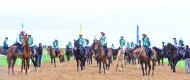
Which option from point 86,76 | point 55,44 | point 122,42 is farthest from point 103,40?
point 55,44

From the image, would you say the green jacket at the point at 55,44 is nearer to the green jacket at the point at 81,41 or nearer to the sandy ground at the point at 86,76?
the green jacket at the point at 81,41

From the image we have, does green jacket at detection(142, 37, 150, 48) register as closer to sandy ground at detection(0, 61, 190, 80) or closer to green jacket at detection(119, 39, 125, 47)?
sandy ground at detection(0, 61, 190, 80)

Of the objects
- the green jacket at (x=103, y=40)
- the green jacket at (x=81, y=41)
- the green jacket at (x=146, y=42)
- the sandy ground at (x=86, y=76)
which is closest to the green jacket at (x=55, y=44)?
the green jacket at (x=81, y=41)

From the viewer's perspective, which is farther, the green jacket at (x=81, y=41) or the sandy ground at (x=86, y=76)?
the green jacket at (x=81, y=41)

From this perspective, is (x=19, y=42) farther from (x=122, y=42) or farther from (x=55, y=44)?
(x=55, y=44)

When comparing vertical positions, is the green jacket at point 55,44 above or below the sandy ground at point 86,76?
above

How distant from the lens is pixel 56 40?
43281 millimetres

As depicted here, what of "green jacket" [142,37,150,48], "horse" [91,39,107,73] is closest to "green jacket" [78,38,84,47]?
"horse" [91,39,107,73]

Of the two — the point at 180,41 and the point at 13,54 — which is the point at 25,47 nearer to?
the point at 13,54

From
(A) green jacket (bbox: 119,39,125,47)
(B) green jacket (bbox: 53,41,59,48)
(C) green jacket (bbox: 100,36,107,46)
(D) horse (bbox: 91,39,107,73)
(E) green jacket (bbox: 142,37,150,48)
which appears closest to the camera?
(E) green jacket (bbox: 142,37,150,48)

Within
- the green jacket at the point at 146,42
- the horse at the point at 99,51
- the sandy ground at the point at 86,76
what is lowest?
the sandy ground at the point at 86,76

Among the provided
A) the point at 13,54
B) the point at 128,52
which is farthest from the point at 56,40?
the point at 13,54

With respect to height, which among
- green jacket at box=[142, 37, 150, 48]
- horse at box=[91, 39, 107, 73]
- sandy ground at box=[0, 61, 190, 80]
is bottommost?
sandy ground at box=[0, 61, 190, 80]

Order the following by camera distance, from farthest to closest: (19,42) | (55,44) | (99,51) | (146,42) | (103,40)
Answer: (55,44)
(103,40)
(99,51)
(146,42)
(19,42)
